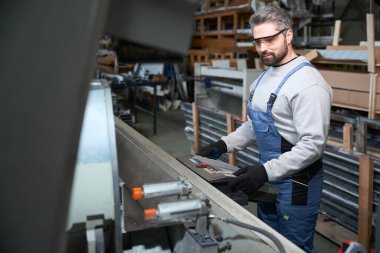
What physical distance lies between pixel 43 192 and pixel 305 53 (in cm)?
267

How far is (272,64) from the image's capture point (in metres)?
1.59

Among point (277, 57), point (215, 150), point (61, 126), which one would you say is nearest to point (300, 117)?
point (277, 57)

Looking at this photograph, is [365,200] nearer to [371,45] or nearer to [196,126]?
[371,45]

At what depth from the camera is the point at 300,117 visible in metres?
1.42

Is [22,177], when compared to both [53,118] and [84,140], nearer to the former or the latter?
[53,118]

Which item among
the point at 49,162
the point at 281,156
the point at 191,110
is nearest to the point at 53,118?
the point at 49,162

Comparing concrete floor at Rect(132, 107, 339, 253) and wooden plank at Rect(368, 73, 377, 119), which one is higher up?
wooden plank at Rect(368, 73, 377, 119)

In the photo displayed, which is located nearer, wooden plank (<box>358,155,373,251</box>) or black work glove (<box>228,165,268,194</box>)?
black work glove (<box>228,165,268,194</box>)

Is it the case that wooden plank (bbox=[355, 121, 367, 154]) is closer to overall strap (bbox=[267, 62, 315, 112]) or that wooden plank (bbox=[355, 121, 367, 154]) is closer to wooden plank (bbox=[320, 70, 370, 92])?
wooden plank (bbox=[320, 70, 370, 92])

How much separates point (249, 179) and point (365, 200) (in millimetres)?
1151

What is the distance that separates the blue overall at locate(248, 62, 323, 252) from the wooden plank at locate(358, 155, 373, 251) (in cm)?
65

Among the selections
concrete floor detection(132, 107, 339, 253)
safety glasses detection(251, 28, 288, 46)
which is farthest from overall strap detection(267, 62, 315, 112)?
concrete floor detection(132, 107, 339, 253)

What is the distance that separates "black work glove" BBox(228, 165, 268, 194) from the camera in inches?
51.3

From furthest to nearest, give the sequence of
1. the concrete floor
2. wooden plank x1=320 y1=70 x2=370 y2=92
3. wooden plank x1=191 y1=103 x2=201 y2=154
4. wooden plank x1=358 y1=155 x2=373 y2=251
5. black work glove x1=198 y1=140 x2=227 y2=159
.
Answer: the concrete floor < wooden plank x1=191 y1=103 x2=201 y2=154 < wooden plank x1=320 y1=70 x2=370 y2=92 < wooden plank x1=358 y1=155 x2=373 y2=251 < black work glove x1=198 y1=140 x2=227 y2=159
